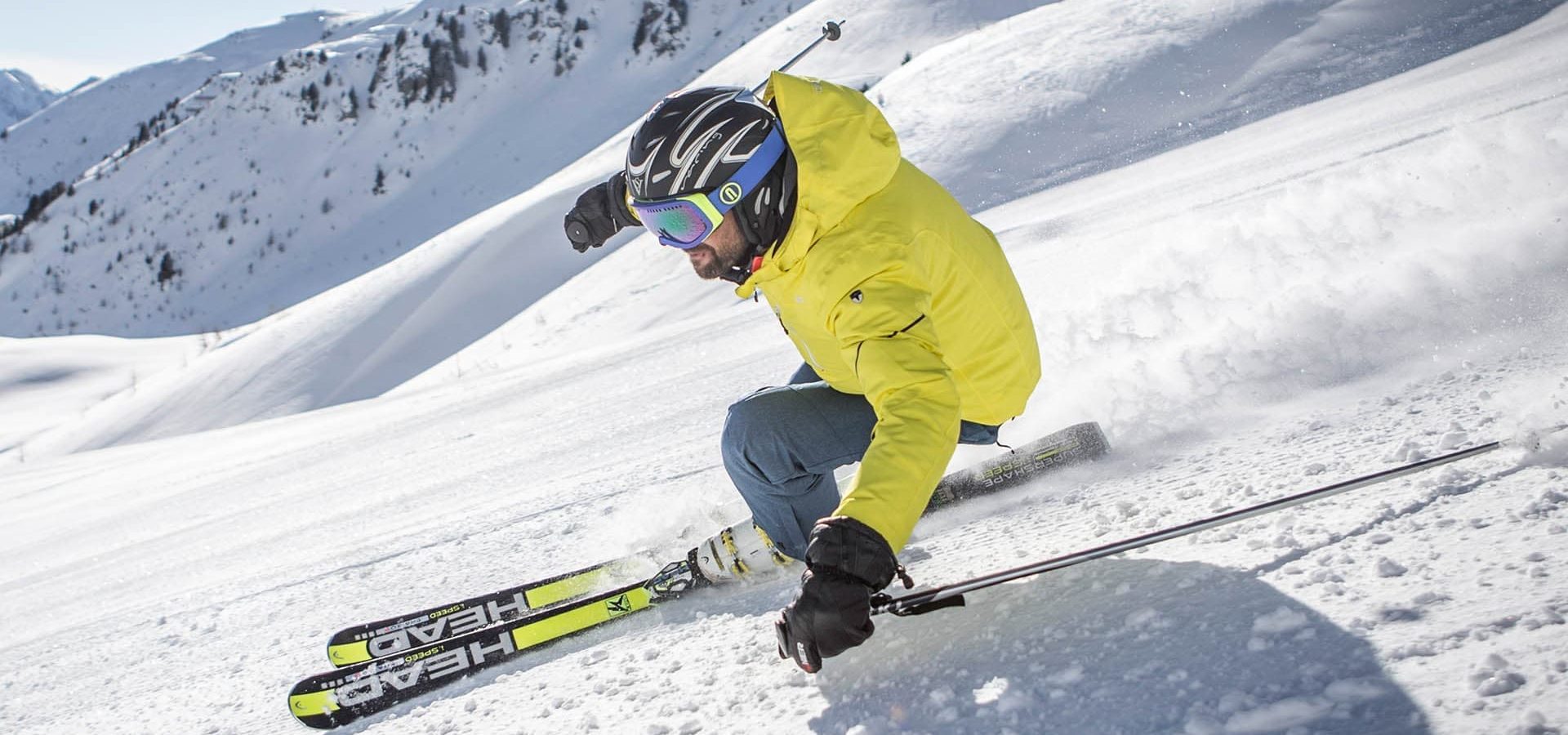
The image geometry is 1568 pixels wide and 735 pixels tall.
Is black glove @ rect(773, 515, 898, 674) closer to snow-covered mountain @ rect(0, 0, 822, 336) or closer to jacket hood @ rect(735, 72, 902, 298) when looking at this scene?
jacket hood @ rect(735, 72, 902, 298)

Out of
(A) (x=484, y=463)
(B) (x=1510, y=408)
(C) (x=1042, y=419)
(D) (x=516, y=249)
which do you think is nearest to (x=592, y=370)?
(A) (x=484, y=463)

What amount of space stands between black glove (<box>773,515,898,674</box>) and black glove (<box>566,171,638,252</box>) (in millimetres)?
2180

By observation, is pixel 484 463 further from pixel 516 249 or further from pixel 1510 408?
pixel 516 249

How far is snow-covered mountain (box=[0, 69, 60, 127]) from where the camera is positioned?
163 m

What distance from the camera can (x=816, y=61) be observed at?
20750mm

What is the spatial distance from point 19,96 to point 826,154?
217503 millimetres

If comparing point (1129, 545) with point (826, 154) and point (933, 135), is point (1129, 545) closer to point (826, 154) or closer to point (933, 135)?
point (826, 154)

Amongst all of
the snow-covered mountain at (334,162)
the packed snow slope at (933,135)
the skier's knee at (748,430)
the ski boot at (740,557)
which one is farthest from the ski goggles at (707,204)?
the snow-covered mountain at (334,162)

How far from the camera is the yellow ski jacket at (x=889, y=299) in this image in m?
1.97

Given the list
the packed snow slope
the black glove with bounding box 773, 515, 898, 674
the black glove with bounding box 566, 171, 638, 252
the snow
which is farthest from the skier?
the packed snow slope

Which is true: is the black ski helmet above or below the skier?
above

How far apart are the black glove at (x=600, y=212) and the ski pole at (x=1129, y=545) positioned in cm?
208

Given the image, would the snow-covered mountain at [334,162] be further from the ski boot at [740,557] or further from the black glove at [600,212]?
the ski boot at [740,557]

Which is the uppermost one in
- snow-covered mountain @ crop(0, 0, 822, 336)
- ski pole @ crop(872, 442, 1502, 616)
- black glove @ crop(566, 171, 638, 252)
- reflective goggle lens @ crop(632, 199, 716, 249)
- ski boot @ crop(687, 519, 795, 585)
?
snow-covered mountain @ crop(0, 0, 822, 336)
